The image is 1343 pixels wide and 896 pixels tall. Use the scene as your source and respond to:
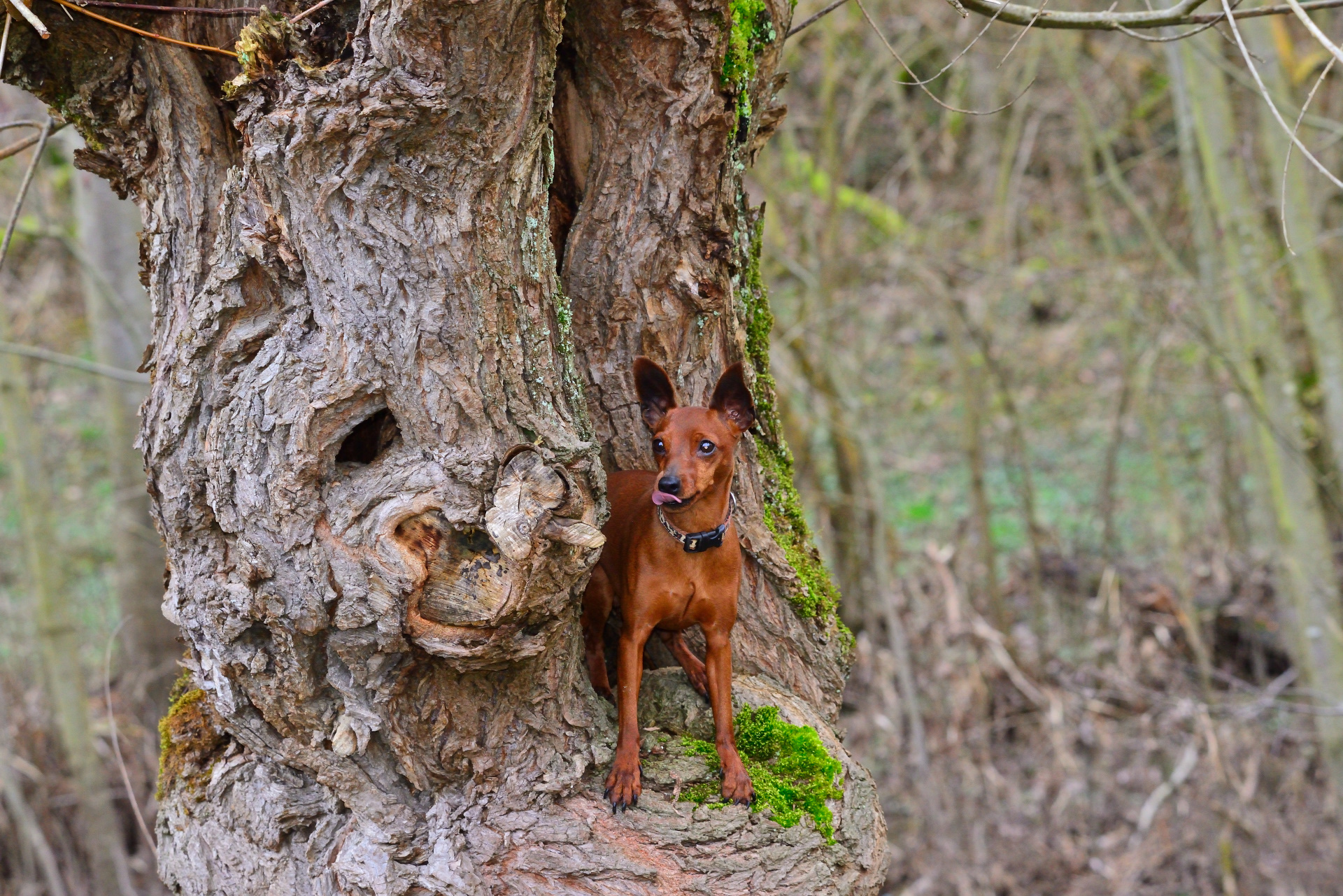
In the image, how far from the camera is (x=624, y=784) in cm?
277

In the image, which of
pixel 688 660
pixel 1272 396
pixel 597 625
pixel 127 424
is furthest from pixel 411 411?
pixel 1272 396

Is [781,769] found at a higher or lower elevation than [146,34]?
lower

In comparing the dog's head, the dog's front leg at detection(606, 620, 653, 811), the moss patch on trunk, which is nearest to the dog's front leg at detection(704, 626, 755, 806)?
the dog's front leg at detection(606, 620, 653, 811)

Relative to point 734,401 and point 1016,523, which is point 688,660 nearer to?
point 734,401

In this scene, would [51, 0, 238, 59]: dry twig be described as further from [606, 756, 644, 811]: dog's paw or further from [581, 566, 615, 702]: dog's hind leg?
[606, 756, 644, 811]: dog's paw

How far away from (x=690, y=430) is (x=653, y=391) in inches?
8.4

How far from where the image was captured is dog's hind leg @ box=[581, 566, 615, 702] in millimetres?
3113

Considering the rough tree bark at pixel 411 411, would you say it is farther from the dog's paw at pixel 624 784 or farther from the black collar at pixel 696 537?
the black collar at pixel 696 537

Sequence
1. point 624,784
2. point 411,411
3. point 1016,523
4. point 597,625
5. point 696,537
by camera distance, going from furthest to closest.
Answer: point 1016,523
point 597,625
point 696,537
point 624,784
point 411,411

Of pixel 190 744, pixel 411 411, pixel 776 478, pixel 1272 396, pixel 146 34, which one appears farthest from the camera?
pixel 1272 396

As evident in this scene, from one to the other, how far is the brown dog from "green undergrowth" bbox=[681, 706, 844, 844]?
6 cm

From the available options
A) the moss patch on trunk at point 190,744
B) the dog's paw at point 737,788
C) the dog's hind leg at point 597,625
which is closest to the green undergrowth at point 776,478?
the dog's hind leg at point 597,625

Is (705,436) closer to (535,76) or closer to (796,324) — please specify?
(535,76)

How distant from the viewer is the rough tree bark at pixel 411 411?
2.38m
